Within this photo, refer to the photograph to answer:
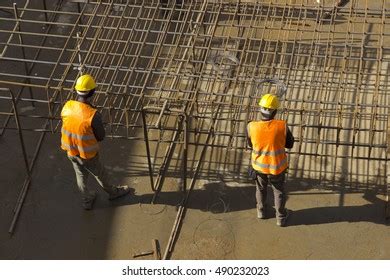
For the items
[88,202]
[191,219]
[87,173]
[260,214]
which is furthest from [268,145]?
[88,202]

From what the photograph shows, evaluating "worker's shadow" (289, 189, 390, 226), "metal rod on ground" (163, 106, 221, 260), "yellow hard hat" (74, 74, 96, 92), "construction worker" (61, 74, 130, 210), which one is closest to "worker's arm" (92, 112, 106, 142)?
"construction worker" (61, 74, 130, 210)

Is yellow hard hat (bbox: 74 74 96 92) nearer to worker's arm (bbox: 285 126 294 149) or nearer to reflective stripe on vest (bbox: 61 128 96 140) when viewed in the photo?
reflective stripe on vest (bbox: 61 128 96 140)

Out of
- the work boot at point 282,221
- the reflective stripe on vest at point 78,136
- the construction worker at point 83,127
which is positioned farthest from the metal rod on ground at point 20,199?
the work boot at point 282,221

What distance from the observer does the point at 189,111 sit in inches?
362

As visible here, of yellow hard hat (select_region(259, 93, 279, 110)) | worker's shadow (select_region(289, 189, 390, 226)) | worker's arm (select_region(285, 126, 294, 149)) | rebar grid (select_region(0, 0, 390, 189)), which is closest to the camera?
yellow hard hat (select_region(259, 93, 279, 110))

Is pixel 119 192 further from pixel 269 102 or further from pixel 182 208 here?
pixel 269 102

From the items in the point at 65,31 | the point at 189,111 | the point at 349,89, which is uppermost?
the point at 65,31

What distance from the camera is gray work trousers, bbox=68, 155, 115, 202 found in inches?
319

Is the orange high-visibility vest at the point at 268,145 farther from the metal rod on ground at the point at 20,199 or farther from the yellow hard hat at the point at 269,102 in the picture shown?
the metal rod on ground at the point at 20,199

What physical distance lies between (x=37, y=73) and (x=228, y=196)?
4050 mm

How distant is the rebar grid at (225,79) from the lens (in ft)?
29.4

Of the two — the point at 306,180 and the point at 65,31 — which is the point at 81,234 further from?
the point at 65,31
